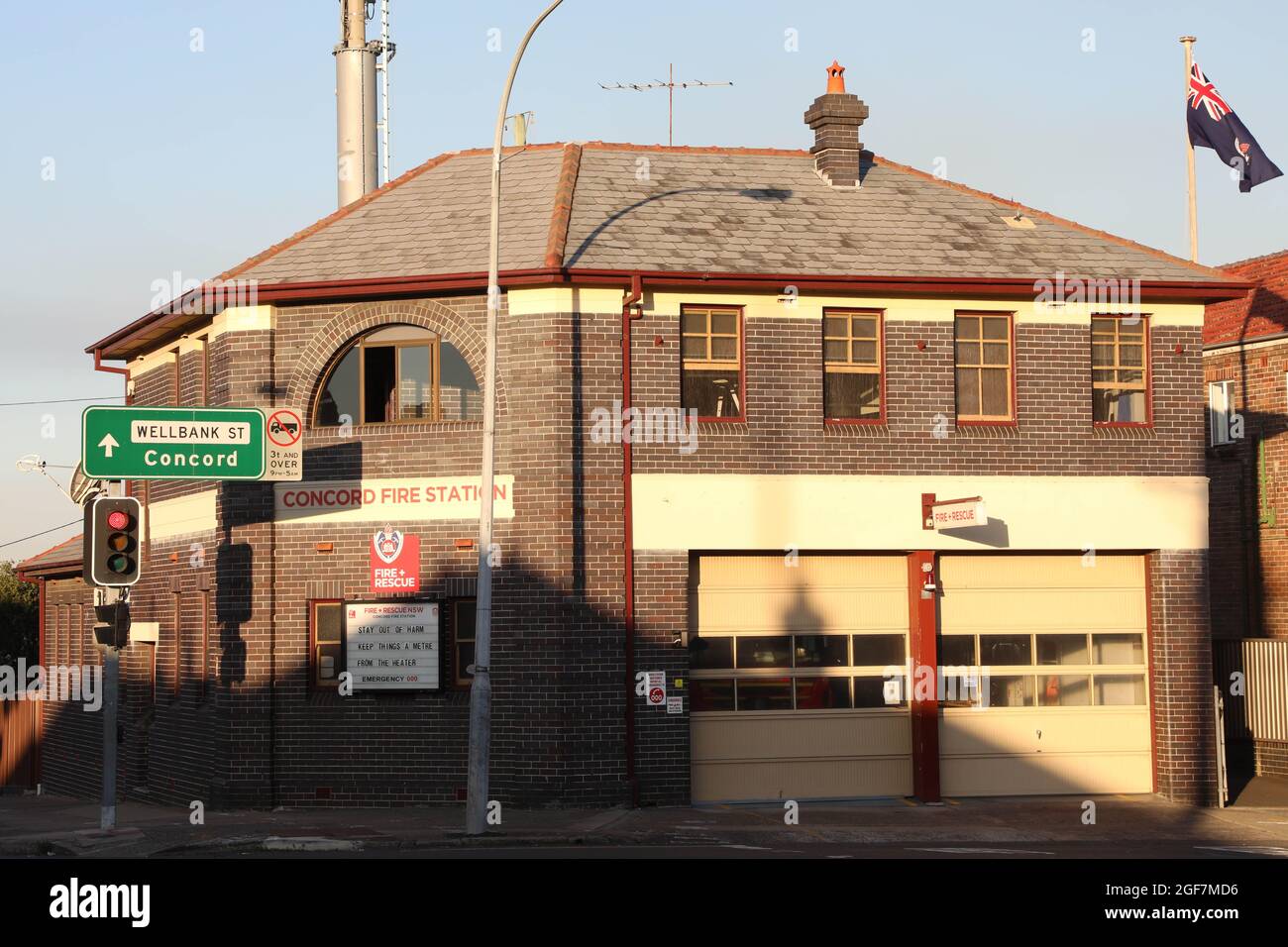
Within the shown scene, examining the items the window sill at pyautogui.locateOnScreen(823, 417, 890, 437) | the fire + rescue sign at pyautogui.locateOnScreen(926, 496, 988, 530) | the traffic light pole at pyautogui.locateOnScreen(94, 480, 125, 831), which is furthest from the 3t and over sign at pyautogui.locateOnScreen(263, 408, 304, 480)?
the fire + rescue sign at pyautogui.locateOnScreen(926, 496, 988, 530)

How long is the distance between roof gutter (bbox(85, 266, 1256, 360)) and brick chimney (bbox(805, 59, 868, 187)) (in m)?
3.85

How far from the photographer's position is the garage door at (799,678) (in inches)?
896

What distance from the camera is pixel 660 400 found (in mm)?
22562

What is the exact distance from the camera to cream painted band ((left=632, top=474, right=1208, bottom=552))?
2250 centimetres

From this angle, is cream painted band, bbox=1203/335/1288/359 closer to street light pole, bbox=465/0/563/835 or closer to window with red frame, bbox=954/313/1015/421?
window with red frame, bbox=954/313/1015/421

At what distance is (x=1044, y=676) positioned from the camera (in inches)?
934

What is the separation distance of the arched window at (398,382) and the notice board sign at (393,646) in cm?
265

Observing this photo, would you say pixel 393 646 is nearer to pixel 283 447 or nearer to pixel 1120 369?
pixel 283 447

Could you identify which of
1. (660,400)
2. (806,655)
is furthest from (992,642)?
(660,400)

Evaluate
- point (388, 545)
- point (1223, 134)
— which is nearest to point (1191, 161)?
point (1223, 134)

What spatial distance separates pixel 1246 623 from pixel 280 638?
52.6 ft

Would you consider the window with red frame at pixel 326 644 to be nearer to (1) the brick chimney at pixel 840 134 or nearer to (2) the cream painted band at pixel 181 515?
(2) the cream painted band at pixel 181 515

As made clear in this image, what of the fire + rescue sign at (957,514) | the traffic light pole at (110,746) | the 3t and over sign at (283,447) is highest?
the 3t and over sign at (283,447)

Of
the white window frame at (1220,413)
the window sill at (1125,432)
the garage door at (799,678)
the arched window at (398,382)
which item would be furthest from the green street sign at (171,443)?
the white window frame at (1220,413)
